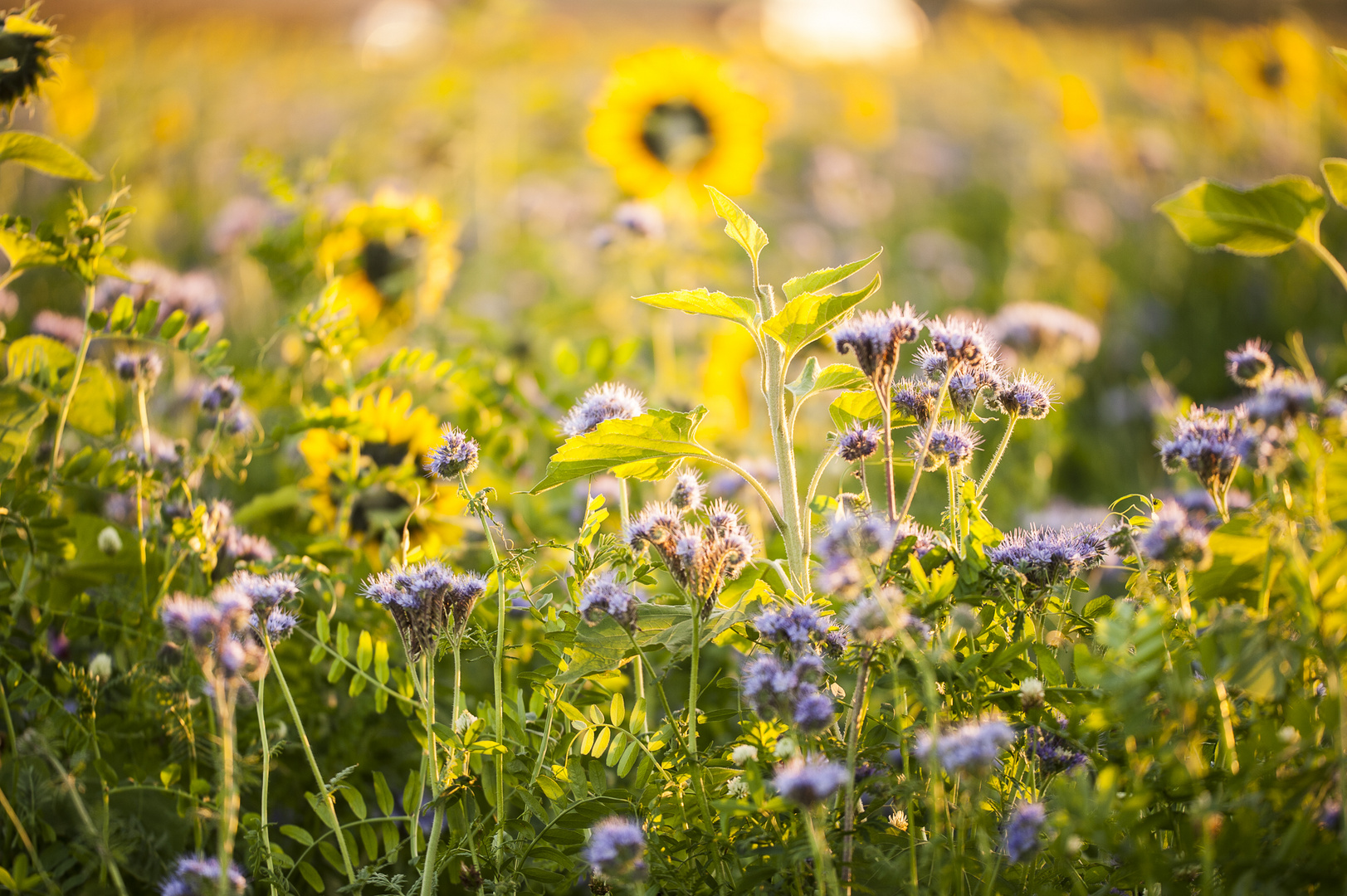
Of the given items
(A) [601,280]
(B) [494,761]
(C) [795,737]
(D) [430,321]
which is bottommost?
(A) [601,280]

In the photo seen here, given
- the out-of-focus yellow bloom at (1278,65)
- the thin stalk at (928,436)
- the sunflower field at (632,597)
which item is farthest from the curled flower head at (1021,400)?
the out-of-focus yellow bloom at (1278,65)

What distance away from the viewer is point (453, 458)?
1.22 metres

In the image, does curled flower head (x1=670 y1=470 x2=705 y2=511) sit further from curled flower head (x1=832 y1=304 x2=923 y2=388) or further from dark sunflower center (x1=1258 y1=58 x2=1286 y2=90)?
dark sunflower center (x1=1258 y1=58 x2=1286 y2=90)

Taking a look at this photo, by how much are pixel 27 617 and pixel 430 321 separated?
1.85 meters

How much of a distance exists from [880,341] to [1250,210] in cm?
54

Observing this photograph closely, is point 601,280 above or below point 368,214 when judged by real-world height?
below

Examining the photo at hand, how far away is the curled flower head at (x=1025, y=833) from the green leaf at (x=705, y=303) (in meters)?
0.70

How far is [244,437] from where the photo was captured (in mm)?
1934

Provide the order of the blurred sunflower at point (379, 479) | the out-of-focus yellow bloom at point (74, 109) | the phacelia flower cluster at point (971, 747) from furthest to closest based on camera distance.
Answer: the out-of-focus yellow bloom at point (74, 109), the blurred sunflower at point (379, 479), the phacelia flower cluster at point (971, 747)

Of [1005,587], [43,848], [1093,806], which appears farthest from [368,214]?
[1093,806]

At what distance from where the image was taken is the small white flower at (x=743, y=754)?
1106 millimetres

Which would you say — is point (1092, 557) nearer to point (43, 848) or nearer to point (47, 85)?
point (43, 848)

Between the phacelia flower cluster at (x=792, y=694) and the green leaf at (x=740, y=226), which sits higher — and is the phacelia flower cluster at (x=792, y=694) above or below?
below

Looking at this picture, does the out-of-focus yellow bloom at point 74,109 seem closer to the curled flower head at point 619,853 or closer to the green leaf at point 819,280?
the green leaf at point 819,280
